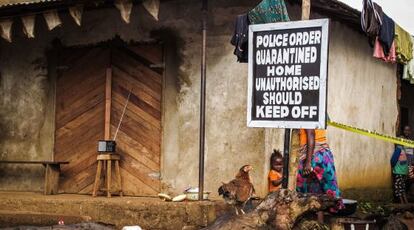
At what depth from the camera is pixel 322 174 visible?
8359 mm

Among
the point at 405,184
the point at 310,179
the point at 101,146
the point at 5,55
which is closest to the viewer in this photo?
the point at 310,179

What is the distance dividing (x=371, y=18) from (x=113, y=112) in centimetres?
436

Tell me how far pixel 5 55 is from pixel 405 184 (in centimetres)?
876

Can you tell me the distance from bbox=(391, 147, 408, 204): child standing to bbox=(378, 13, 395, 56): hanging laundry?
3.98 m

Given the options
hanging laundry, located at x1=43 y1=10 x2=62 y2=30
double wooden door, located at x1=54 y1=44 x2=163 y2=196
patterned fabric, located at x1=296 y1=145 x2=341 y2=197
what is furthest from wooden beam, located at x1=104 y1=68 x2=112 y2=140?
patterned fabric, located at x1=296 y1=145 x2=341 y2=197

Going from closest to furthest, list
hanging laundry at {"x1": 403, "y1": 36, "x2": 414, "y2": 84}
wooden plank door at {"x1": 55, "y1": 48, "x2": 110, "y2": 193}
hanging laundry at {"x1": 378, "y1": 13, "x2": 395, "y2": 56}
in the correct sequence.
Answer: hanging laundry at {"x1": 378, "y1": 13, "x2": 395, "y2": 56}
wooden plank door at {"x1": 55, "y1": 48, "x2": 110, "y2": 193}
hanging laundry at {"x1": 403, "y1": 36, "x2": 414, "y2": 84}

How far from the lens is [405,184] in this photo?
44.2 feet

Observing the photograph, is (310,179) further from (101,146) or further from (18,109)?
(18,109)

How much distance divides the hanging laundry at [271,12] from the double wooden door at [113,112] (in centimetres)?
275

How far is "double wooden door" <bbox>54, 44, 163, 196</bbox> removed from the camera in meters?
9.89

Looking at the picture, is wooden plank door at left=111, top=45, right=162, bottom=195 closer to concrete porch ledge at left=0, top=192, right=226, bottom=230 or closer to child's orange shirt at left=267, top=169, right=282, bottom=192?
concrete porch ledge at left=0, top=192, right=226, bottom=230

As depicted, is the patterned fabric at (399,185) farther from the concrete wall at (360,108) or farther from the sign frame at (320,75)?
the sign frame at (320,75)

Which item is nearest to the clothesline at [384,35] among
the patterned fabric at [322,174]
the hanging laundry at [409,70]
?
the hanging laundry at [409,70]

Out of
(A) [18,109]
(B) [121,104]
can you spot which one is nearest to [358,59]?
(B) [121,104]
